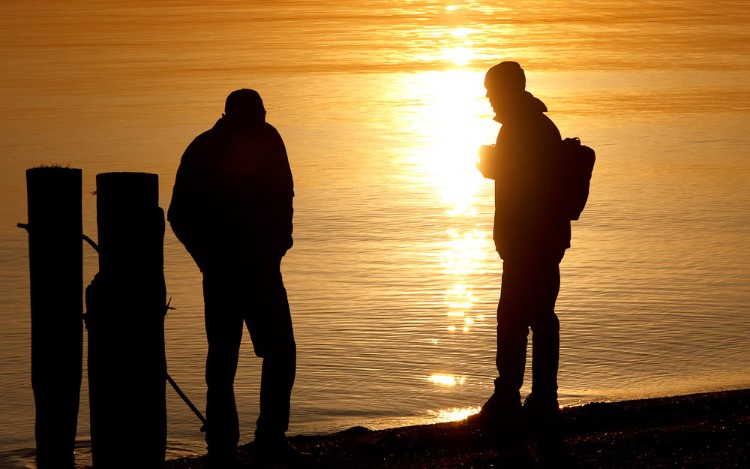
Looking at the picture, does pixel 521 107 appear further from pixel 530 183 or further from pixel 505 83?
pixel 530 183

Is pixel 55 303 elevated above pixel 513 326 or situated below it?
above

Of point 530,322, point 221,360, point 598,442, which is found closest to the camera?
point 221,360

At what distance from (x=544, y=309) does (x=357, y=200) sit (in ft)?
29.4

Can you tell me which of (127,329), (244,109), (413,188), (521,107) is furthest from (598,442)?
(413,188)

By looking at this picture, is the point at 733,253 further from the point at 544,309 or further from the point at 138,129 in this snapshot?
the point at 138,129

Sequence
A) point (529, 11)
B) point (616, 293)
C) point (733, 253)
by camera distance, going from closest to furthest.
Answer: point (616, 293)
point (733, 253)
point (529, 11)

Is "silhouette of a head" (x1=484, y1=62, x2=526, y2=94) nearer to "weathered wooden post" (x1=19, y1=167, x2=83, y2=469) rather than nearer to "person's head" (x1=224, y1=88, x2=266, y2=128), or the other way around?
"person's head" (x1=224, y1=88, x2=266, y2=128)

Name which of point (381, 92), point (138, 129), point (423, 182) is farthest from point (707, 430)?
point (381, 92)

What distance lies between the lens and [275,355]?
661 cm

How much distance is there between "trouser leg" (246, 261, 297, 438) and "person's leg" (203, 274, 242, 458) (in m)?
0.09

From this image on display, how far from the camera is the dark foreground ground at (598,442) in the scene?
255 inches

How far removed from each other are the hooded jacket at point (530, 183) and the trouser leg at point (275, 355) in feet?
4.12

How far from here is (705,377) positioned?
978 cm

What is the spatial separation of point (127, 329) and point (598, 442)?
2.34 metres
